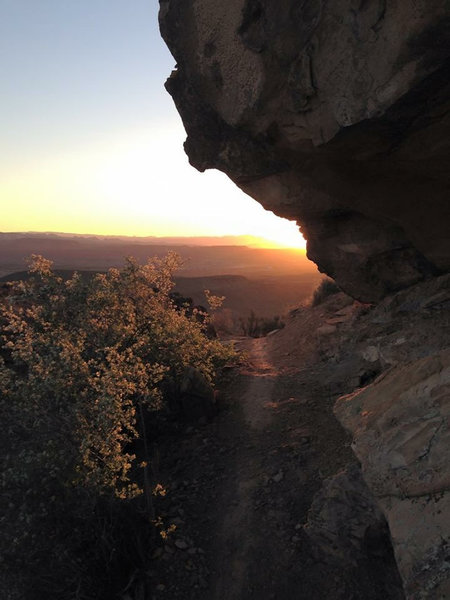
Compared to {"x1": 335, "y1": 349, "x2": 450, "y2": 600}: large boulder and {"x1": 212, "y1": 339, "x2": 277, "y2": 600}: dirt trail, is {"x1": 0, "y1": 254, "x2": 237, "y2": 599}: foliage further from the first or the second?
{"x1": 335, "y1": 349, "x2": 450, "y2": 600}: large boulder

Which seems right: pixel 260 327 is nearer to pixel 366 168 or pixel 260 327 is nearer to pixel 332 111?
pixel 366 168

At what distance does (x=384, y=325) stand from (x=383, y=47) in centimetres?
704

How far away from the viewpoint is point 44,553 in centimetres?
600

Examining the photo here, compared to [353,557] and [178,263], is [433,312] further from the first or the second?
[178,263]

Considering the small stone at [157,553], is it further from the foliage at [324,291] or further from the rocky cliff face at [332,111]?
the foliage at [324,291]

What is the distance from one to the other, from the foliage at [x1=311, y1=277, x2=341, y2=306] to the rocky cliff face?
6539 millimetres

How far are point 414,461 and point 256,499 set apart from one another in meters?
3.48

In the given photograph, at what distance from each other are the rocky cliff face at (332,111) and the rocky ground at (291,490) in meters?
2.33

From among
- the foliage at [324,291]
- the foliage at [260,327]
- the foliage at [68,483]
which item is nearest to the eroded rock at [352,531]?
the foliage at [68,483]

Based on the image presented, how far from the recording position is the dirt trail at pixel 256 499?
558 cm

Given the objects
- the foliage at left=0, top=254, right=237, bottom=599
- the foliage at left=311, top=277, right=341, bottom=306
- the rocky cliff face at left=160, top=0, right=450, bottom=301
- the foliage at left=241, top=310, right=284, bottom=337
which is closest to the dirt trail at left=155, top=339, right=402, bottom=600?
the foliage at left=0, top=254, right=237, bottom=599

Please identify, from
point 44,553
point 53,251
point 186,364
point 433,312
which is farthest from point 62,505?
point 53,251

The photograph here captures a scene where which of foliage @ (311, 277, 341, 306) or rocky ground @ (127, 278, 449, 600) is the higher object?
foliage @ (311, 277, 341, 306)

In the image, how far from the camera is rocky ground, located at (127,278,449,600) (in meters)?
5.31
